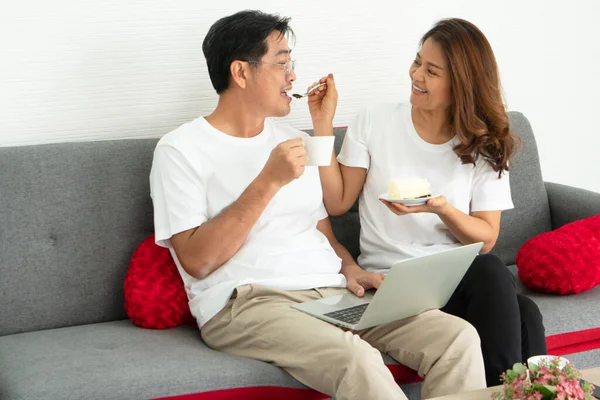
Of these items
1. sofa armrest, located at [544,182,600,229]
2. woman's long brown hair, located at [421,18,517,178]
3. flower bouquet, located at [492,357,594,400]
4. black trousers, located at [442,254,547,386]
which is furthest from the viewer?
sofa armrest, located at [544,182,600,229]

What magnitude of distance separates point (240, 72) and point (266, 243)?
1.56 ft

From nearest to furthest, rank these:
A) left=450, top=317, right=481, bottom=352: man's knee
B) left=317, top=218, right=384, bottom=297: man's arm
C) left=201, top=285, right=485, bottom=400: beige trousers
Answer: left=201, top=285, right=485, bottom=400: beige trousers → left=450, top=317, right=481, bottom=352: man's knee → left=317, top=218, right=384, bottom=297: man's arm

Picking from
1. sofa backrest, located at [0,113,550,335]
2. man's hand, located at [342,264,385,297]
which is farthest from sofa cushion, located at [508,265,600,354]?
sofa backrest, located at [0,113,550,335]

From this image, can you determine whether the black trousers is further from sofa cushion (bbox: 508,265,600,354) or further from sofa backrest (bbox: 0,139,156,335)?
sofa backrest (bbox: 0,139,156,335)

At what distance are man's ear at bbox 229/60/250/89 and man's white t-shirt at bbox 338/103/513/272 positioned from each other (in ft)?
1.34

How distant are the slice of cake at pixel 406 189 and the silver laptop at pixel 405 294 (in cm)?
25

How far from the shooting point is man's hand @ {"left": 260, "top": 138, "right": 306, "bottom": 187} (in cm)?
197

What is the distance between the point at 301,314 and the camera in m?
1.99

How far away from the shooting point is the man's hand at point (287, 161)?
77.6 inches

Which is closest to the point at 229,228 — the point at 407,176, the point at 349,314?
the point at 349,314

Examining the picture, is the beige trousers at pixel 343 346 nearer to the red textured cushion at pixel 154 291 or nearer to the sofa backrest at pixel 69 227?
the red textured cushion at pixel 154 291

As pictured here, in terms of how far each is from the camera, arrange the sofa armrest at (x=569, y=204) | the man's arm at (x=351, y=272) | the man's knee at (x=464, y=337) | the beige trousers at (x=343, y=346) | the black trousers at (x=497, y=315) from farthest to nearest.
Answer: the sofa armrest at (x=569, y=204)
the man's arm at (x=351, y=272)
the black trousers at (x=497, y=315)
the man's knee at (x=464, y=337)
the beige trousers at (x=343, y=346)

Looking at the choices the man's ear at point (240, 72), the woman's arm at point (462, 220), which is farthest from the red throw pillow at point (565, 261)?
the man's ear at point (240, 72)

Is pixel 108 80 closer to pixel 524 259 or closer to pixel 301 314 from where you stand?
pixel 301 314
